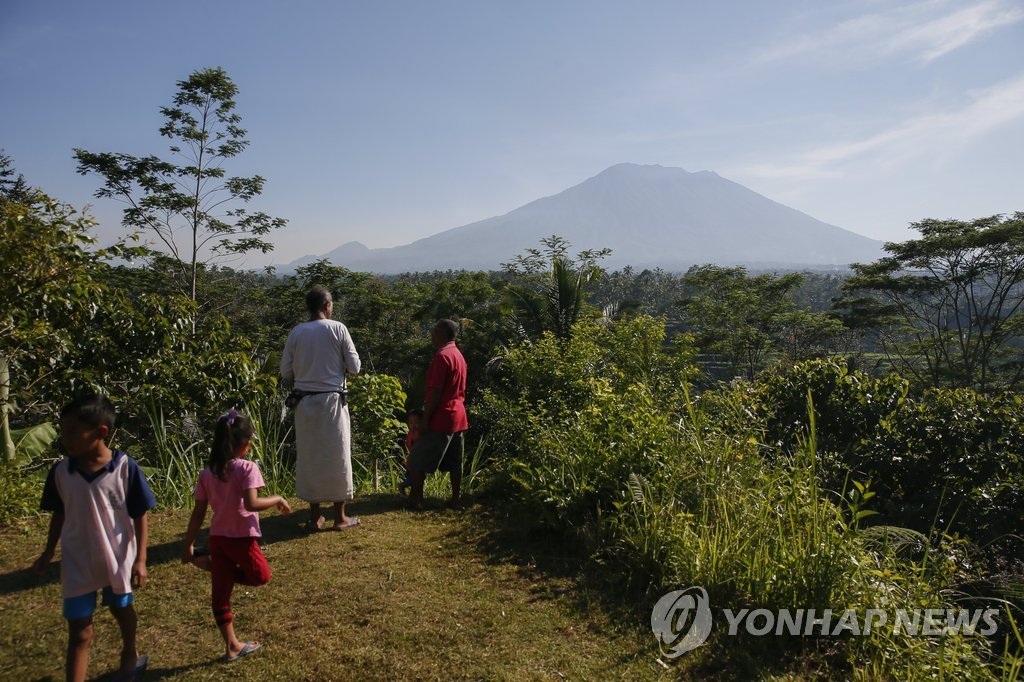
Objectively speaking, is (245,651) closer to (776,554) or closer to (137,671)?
(137,671)

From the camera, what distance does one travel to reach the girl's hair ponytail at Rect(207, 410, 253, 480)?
9.26ft

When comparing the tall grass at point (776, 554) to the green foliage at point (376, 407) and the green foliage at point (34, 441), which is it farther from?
the green foliage at point (34, 441)

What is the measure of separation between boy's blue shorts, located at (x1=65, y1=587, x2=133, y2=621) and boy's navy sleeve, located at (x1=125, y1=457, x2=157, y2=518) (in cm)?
33

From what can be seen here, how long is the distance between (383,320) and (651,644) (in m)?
22.4

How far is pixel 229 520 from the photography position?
281 cm

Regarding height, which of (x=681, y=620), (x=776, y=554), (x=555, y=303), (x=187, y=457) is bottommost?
(x=681, y=620)

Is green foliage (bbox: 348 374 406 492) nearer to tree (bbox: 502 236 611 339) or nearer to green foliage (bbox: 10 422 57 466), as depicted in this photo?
green foliage (bbox: 10 422 57 466)

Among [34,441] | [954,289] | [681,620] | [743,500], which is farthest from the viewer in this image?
[954,289]

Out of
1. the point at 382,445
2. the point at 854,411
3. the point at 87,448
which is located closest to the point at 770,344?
the point at 854,411

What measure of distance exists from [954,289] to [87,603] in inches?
1129

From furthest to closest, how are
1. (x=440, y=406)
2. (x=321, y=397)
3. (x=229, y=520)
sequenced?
(x=440, y=406)
(x=321, y=397)
(x=229, y=520)

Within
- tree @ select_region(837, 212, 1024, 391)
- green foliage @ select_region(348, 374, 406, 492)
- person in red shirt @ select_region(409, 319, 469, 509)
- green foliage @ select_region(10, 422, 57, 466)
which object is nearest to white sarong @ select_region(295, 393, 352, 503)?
person in red shirt @ select_region(409, 319, 469, 509)

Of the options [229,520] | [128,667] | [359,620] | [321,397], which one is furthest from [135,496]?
[321,397]

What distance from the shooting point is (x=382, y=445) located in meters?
5.86
